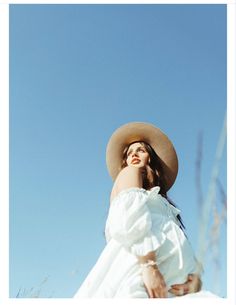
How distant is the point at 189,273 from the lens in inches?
76.1

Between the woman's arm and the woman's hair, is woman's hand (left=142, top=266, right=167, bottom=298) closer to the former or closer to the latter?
the woman's arm

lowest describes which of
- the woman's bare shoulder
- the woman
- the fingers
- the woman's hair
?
the fingers

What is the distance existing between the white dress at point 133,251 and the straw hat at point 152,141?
0.52 m

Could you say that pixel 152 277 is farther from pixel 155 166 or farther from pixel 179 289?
pixel 155 166

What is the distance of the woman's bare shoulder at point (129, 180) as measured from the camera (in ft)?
6.91

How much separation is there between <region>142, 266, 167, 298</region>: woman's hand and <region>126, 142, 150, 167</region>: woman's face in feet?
2.13

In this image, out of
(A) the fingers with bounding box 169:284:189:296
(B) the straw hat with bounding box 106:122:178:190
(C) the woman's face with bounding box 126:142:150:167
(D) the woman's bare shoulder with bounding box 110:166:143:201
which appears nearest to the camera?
(A) the fingers with bounding box 169:284:189:296

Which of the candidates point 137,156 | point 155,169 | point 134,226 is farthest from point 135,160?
point 134,226

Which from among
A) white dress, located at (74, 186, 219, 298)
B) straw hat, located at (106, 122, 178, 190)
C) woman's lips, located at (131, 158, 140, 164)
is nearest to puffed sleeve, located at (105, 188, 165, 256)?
white dress, located at (74, 186, 219, 298)

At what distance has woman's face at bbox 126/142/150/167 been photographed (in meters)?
2.39
